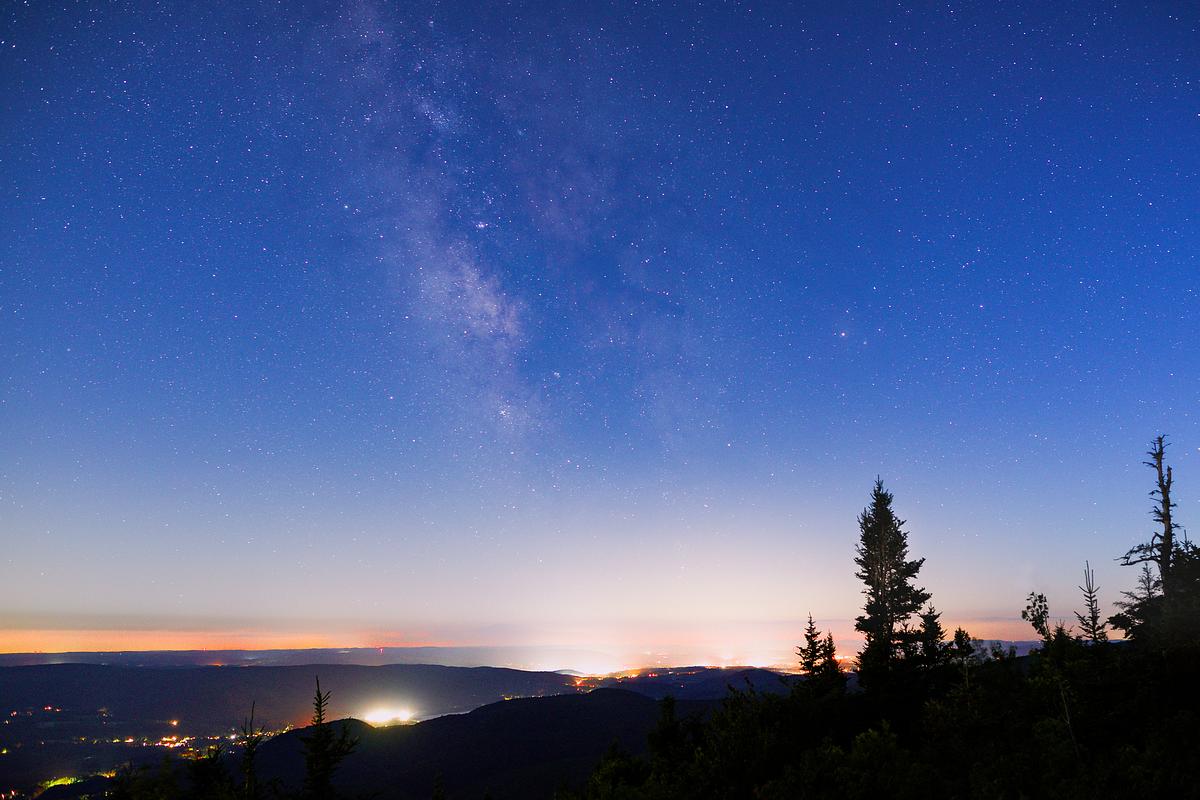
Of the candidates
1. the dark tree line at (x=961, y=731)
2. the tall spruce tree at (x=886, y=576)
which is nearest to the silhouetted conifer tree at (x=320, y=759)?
the dark tree line at (x=961, y=731)

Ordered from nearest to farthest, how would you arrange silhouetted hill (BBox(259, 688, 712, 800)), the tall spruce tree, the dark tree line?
the dark tree line
the tall spruce tree
silhouetted hill (BBox(259, 688, 712, 800))

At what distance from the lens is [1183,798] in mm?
12555

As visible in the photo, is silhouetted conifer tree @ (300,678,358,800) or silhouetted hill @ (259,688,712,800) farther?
silhouetted hill @ (259,688,712,800)

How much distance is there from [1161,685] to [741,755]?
44.4ft

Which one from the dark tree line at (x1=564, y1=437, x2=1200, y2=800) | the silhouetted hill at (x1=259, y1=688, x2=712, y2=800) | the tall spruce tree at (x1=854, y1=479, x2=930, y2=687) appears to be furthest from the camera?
the silhouetted hill at (x1=259, y1=688, x2=712, y2=800)

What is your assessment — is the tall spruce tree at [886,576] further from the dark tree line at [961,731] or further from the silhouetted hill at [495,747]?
the silhouetted hill at [495,747]

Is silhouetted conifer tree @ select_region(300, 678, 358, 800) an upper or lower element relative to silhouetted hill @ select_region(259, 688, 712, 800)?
upper

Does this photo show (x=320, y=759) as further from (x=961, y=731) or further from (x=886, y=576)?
(x=886, y=576)

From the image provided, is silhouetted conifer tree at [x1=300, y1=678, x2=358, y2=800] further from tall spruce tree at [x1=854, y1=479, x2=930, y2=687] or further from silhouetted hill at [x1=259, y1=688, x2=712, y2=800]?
silhouetted hill at [x1=259, y1=688, x2=712, y2=800]

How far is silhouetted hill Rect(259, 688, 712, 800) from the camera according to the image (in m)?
113

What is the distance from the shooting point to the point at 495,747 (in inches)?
5517

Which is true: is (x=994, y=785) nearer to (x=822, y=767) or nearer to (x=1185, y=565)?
(x=822, y=767)

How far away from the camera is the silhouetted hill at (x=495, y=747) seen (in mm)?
113250

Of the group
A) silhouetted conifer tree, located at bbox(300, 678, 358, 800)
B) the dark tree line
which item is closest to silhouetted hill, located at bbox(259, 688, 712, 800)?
the dark tree line
